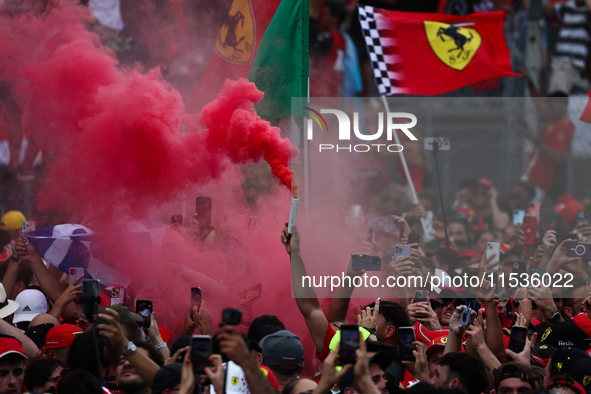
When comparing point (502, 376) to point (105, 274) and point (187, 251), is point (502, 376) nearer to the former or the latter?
point (187, 251)

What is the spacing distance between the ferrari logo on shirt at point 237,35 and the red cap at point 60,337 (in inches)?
164

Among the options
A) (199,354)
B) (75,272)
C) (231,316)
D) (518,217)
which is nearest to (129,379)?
(199,354)

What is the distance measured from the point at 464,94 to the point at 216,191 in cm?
1030

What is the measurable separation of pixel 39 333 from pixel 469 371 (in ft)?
10.9

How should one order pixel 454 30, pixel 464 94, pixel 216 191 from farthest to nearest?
pixel 464 94, pixel 454 30, pixel 216 191

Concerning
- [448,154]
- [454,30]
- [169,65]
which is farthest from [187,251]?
[454,30]

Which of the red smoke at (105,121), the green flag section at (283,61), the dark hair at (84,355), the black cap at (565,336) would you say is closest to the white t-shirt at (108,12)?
the red smoke at (105,121)

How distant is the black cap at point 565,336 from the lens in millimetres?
5105

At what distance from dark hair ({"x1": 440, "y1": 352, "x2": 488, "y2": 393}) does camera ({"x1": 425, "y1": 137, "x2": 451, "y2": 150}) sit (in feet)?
11.2

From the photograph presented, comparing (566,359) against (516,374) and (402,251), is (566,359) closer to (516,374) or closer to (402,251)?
(516,374)

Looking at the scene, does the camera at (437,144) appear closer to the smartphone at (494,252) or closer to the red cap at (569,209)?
the smartphone at (494,252)

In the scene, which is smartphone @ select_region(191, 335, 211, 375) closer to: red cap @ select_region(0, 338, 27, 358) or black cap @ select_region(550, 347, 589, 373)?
red cap @ select_region(0, 338, 27, 358)

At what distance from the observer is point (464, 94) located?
1600 cm

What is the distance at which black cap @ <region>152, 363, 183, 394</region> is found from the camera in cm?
345
